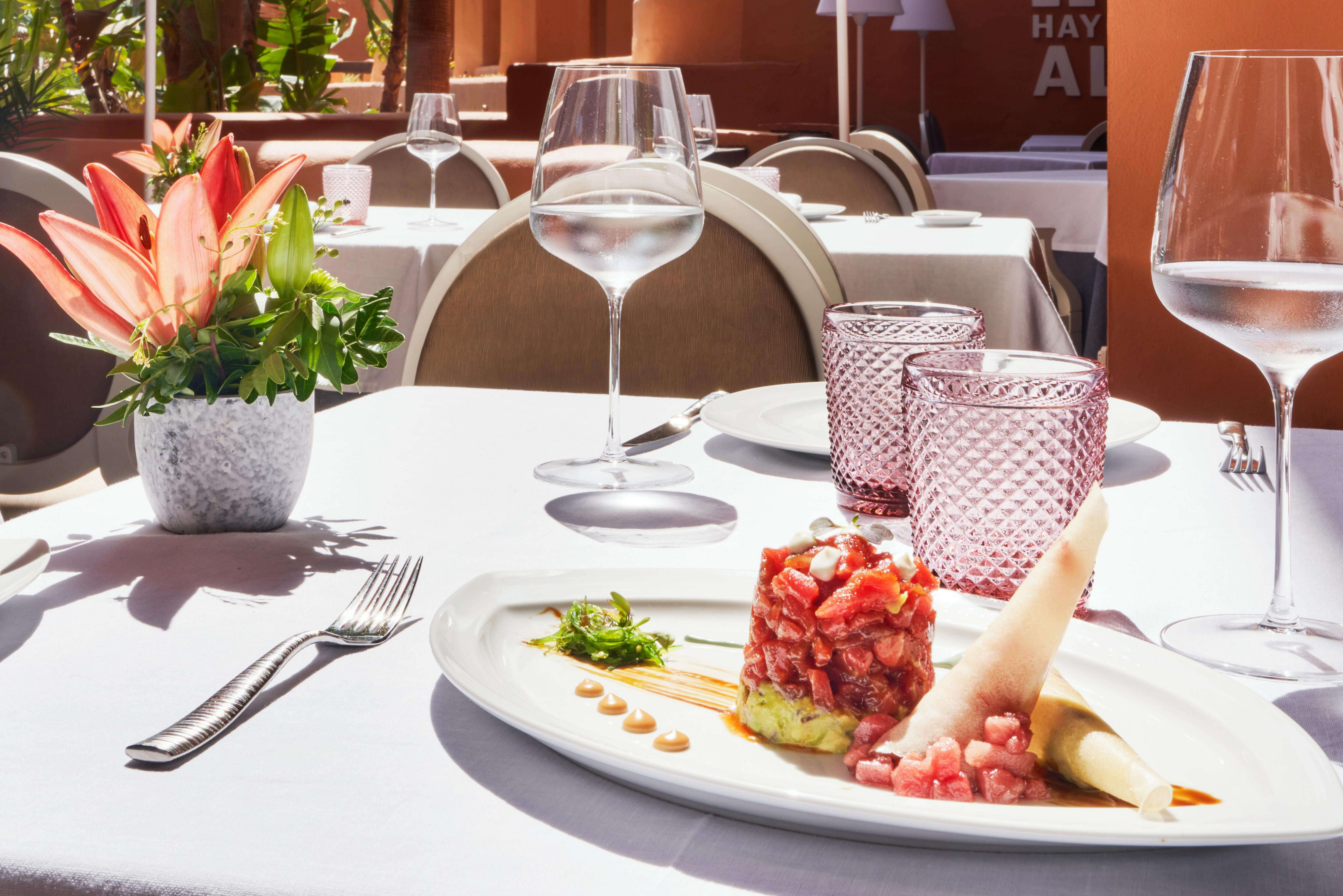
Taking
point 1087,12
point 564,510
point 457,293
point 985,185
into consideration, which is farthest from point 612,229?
point 1087,12

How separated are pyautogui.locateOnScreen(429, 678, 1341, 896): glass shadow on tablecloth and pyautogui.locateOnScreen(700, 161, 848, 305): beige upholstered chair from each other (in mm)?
1158

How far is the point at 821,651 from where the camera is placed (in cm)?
44

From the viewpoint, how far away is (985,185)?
14.3 ft

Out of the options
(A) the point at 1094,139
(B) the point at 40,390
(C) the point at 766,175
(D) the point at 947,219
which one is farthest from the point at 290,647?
(A) the point at 1094,139

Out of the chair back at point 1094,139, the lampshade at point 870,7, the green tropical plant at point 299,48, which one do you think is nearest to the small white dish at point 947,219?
the chair back at point 1094,139

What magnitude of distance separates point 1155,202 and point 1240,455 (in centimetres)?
66

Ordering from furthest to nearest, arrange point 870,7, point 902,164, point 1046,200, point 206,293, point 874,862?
point 870,7 < point 902,164 < point 1046,200 < point 206,293 < point 874,862

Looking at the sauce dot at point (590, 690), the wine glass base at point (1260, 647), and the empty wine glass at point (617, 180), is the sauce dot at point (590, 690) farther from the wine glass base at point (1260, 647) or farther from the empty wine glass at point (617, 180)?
the empty wine glass at point (617, 180)

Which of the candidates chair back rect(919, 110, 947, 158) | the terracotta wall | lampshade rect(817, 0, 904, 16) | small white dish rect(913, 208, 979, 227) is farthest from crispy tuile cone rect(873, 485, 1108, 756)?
chair back rect(919, 110, 947, 158)

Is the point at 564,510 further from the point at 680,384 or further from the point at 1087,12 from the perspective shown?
the point at 1087,12

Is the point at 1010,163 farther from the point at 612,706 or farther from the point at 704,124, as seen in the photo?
the point at 612,706

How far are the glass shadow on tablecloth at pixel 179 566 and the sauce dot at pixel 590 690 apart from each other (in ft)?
0.68

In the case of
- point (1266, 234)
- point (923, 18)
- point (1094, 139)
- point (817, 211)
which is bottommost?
point (1266, 234)

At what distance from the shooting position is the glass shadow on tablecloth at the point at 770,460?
890 mm
